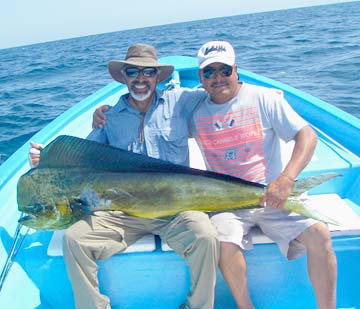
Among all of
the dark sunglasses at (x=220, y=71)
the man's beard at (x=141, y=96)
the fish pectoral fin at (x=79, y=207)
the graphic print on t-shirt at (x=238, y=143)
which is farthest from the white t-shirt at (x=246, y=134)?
the fish pectoral fin at (x=79, y=207)

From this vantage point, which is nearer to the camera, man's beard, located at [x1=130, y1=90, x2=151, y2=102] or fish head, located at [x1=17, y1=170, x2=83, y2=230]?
fish head, located at [x1=17, y1=170, x2=83, y2=230]

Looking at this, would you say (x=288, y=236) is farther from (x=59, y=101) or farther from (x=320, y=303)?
(x=59, y=101)

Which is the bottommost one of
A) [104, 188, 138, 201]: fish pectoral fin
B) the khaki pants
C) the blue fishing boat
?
the blue fishing boat

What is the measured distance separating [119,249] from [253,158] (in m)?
0.96

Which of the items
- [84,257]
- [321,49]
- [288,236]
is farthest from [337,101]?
[321,49]

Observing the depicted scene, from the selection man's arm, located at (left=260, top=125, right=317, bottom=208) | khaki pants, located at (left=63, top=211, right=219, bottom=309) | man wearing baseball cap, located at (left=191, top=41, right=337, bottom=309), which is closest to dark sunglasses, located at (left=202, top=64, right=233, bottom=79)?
man wearing baseball cap, located at (left=191, top=41, right=337, bottom=309)

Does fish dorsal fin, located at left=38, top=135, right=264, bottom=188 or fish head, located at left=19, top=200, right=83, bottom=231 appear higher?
fish dorsal fin, located at left=38, top=135, right=264, bottom=188

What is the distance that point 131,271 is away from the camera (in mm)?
2248

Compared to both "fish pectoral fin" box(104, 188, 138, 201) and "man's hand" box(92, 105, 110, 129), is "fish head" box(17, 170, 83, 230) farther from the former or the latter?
"man's hand" box(92, 105, 110, 129)

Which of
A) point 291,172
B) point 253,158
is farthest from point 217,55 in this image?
point 291,172

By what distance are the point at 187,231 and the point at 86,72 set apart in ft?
46.8

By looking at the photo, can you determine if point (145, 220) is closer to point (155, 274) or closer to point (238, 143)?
point (155, 274)

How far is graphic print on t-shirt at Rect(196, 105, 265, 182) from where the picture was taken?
2418mm

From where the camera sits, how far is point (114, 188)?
2191 millimetres
